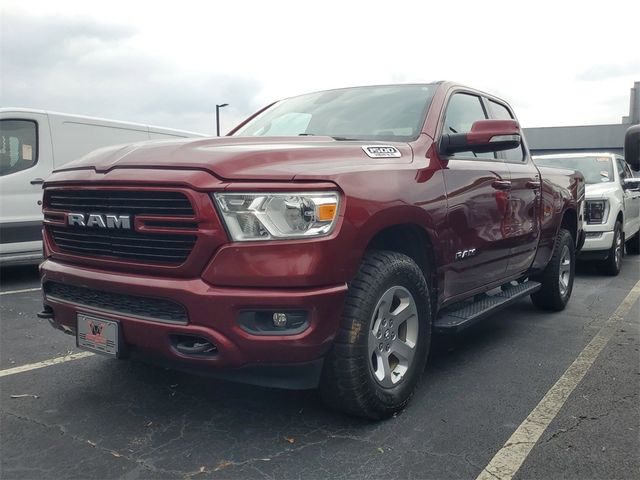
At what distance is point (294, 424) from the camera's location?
3002 millimetres

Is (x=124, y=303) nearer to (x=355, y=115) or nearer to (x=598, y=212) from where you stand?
(x=355, y=115)

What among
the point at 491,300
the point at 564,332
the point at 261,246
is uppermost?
the point at 261,246

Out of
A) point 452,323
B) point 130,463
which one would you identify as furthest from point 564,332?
point 130,463

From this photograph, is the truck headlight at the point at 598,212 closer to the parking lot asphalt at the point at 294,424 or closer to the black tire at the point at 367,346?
the parking lot asphalt at the point at 294,424

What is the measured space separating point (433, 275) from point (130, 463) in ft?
6.15

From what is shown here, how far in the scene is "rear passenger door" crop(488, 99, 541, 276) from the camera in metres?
4.41

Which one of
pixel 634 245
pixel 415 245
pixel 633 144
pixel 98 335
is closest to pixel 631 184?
pixel 634 245

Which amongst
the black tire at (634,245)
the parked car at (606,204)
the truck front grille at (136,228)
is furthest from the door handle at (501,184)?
the black tire at (634,245)

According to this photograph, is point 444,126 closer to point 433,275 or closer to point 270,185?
point 433,275

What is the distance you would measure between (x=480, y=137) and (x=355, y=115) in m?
0.88

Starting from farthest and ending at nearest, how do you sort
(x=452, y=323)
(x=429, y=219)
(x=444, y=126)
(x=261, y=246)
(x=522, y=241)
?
(x=522, y=241)
(x=444, y=126)
(x=452, y=323)
(x=429, y=219)
(x=261, y=246)

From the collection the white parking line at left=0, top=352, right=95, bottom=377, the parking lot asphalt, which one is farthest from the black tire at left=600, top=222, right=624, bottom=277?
the white parking line at left=0, top=352, right=95, bottom=377

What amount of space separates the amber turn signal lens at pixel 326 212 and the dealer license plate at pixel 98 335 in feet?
3.47

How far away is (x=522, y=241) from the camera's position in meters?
4.62
